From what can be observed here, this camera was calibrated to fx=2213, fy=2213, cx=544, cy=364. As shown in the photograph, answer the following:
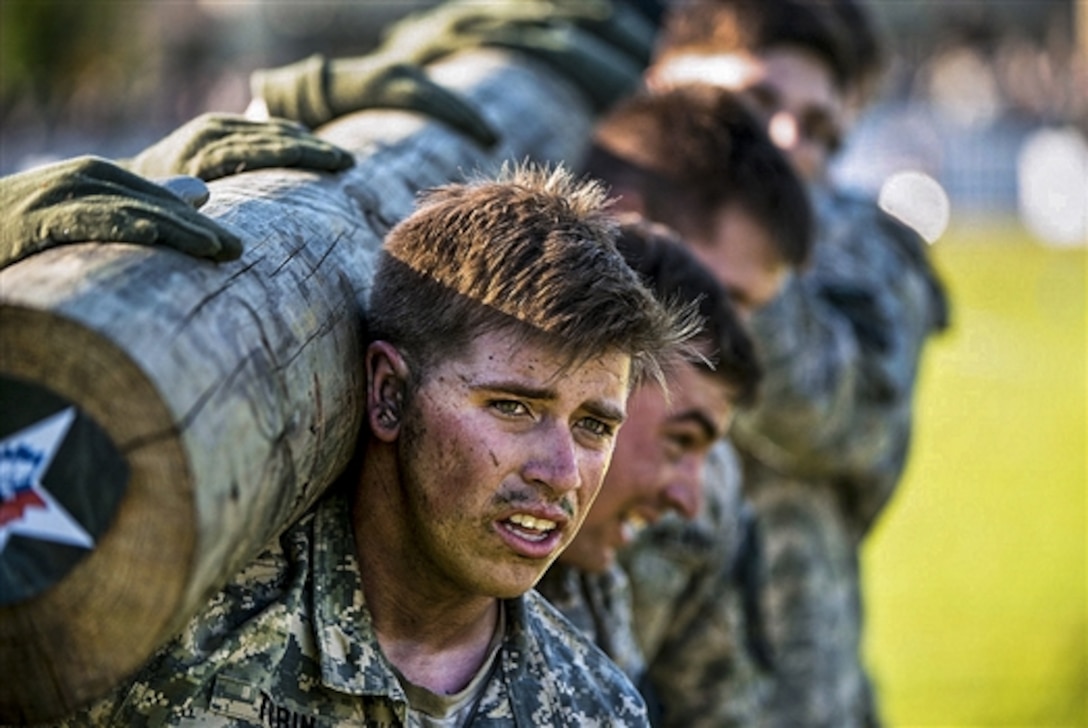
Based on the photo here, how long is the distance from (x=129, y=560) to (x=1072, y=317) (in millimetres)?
22933

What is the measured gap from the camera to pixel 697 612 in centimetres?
651

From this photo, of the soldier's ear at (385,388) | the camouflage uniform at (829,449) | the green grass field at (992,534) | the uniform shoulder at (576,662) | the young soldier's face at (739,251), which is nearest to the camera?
the soldier's ear at (385,388)

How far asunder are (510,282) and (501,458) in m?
0.26

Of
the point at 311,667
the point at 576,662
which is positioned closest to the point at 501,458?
the point at 311,667

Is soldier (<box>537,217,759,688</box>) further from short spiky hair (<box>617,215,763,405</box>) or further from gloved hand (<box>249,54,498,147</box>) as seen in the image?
gloved hand (<box>249,54,498,147</box>)

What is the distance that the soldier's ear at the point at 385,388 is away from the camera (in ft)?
10.8

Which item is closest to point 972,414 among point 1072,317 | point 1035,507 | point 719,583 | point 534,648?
point 1035,507

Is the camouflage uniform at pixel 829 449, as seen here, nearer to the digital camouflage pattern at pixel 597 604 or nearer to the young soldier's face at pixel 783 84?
the young soldier's face at pixel 783 84

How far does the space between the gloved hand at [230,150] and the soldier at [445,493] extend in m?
0.40

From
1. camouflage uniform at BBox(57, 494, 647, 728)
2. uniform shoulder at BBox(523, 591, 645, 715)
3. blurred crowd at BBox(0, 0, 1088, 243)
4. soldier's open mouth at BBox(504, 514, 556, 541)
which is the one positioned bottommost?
blurred crowd at BBox(0, 0, 1088, 243)

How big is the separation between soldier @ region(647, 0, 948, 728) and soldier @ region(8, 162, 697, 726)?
12.2ft

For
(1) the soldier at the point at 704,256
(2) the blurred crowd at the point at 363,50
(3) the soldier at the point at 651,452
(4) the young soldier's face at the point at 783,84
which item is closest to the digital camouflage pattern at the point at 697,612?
(1) the soldier at the point at 704,256

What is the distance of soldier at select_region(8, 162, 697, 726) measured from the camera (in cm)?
314

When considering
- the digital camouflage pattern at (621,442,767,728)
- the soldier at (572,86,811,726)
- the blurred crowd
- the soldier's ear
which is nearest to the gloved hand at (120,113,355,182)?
the soldier's ear
